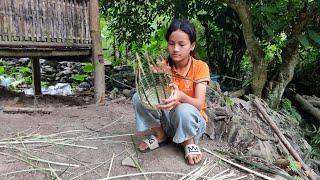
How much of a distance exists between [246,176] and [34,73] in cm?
491

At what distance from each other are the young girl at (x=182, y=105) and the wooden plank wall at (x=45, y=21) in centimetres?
222

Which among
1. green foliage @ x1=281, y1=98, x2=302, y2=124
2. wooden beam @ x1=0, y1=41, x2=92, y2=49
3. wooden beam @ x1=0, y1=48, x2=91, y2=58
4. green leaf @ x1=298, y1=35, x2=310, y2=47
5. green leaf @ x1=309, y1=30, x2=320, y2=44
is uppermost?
green leaf @ x1=309, y1=30, x2=320, y2=44

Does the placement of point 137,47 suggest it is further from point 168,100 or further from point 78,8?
point 168,100

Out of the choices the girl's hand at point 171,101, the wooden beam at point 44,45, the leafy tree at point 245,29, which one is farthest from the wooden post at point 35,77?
the girl's hand at point 171,101

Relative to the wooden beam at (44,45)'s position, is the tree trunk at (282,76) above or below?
below

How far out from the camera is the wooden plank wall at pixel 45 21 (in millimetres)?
4355

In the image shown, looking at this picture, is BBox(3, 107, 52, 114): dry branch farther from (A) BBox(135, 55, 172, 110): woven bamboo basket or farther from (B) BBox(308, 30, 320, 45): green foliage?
(B) BBox(308, 30, 320, 45): green foliage

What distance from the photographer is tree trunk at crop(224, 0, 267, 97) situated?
5.49 metres

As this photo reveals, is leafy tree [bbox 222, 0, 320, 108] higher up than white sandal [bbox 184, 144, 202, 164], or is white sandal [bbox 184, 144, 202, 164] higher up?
leafy tree [bbox 222, 0, 320, 108]

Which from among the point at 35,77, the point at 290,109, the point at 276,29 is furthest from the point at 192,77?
the point at 35,77

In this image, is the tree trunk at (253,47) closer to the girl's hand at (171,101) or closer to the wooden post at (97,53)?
the wooden post at (97,53)

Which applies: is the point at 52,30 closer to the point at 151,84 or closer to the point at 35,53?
the point at 35,53

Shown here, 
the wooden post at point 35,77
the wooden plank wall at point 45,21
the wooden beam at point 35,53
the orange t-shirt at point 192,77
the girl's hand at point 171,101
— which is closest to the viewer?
the girl's hand at point 171,101

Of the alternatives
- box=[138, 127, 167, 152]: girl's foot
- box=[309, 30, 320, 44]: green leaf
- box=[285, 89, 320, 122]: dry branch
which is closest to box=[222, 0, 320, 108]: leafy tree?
box=[309, 30, 320, 44]: green leaf
